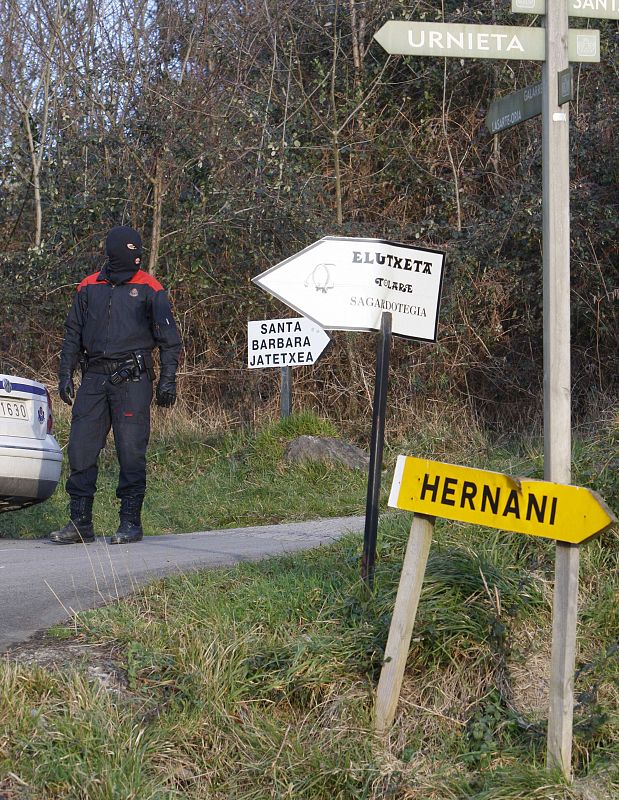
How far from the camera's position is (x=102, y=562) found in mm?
6414

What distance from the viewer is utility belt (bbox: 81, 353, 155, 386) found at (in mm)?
7621

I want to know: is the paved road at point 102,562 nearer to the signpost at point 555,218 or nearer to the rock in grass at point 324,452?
the signpost at point 555,218

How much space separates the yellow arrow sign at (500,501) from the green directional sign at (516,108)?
1.51 meters

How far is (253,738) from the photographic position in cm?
399

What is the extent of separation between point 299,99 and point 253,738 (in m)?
12.5

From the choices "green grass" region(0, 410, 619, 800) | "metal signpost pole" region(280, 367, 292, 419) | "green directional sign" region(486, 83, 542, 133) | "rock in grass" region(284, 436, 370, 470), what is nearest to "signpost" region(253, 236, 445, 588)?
"green grass" region(0, 410, 619, 800)

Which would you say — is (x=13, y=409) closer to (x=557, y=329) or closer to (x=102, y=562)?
(x=102, y=562)

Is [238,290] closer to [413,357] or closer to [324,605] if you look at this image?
[413,357]

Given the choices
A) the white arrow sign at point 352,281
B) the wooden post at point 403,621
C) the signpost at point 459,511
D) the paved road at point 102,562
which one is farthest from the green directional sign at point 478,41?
the paved road at point 102,562

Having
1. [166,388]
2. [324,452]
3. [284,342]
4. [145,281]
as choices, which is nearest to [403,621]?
[166,388]

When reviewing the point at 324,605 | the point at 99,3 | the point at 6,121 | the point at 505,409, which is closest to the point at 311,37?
the point at 99,3

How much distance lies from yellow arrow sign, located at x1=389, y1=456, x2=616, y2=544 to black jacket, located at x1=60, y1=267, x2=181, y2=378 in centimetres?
386

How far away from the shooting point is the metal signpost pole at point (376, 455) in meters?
4.82

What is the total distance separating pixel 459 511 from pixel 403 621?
467mm
